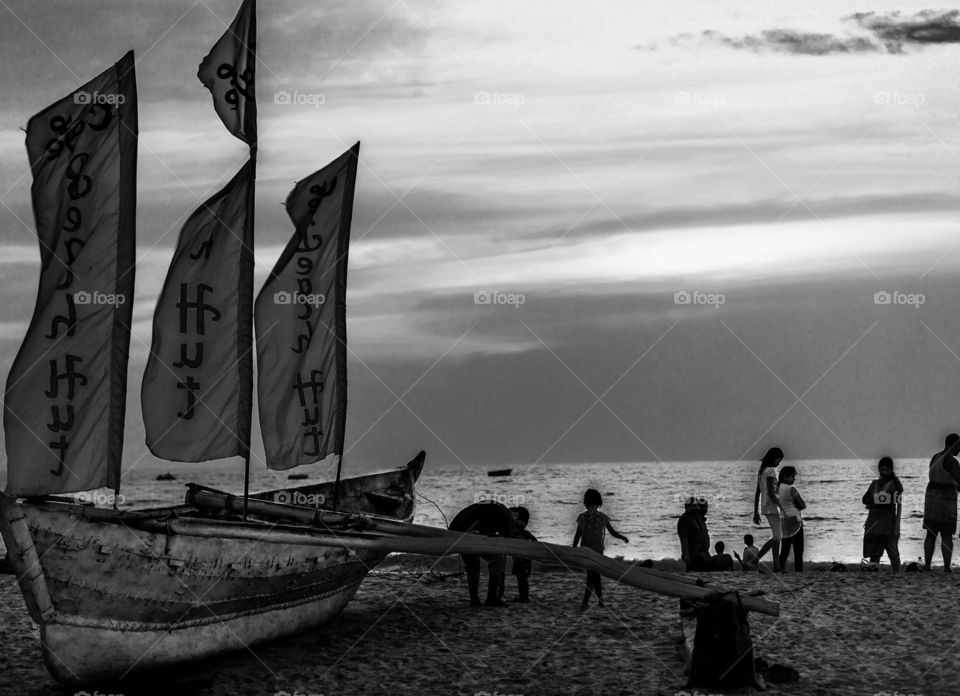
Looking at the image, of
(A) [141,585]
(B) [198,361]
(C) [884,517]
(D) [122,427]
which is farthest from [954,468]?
(D) [122,427]

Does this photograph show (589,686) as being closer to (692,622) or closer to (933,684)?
(692,622)

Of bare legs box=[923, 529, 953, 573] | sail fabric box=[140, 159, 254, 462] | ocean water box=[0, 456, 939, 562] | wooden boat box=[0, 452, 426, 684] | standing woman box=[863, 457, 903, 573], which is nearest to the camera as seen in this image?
wooden boat box=[0, 452, 426, 684]

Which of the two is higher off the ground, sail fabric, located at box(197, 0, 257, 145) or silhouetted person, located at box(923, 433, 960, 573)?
sail fabric, located at box(197, 0, 257, 145)

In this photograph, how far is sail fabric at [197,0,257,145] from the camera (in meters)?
14.1

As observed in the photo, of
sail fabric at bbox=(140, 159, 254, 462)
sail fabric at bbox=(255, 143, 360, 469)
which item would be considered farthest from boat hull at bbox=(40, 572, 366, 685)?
sail fabric at bbox=(255, 143, 360, 469)

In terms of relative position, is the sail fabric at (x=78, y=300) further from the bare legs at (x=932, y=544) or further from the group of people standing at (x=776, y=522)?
the bare legs at (x=932, y=544)

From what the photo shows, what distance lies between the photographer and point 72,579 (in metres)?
10.4

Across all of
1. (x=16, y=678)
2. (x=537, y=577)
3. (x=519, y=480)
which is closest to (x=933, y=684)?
(x=537, y=577)

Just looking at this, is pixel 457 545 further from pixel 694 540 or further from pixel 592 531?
pixel 694 540

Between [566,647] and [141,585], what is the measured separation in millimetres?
4543

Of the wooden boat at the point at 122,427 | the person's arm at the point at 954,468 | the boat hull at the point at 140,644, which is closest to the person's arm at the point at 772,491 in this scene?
the person's arm at the point at 954,468

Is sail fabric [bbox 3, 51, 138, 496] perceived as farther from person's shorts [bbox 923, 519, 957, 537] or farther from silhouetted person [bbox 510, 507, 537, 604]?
person's shorts [bbox 923, 519, 957, 537]

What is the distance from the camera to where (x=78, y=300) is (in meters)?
11.4

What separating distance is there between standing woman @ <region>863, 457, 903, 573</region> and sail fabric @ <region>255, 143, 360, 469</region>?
7.94 m
